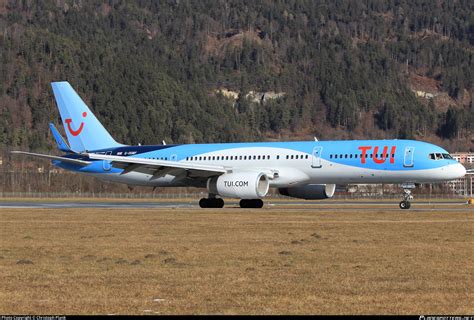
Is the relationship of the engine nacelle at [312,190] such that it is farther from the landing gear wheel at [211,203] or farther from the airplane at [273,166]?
the landing gear wheel at [211,203]

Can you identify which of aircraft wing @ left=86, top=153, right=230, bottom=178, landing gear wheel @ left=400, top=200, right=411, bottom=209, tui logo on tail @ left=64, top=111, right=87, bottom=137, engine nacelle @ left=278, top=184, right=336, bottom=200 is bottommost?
landing gear wheel @ left=400, top=200, right=411, bottom=209

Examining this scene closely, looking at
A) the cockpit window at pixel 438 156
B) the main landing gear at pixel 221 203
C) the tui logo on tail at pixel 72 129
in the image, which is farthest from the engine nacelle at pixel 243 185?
the tui logo on tail at pixel 72 129

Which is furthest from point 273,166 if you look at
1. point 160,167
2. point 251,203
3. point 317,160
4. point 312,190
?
point 160,167

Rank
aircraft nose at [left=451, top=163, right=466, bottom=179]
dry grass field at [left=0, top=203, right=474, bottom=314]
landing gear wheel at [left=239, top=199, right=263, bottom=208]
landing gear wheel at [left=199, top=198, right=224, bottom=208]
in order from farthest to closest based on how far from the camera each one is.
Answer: landing gear wheel at [left=199, top=198, right=224, bottom=208] → landing gear wheel at [left=239, top=199, right=263, bottom=208] → aircraft nose at [left=451, top=163, right=466, bottom=179] → dry grass field at [left=0, top=203, right=474, bottom=314]

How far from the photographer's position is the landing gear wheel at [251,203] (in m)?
71.2

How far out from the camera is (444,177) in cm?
6606

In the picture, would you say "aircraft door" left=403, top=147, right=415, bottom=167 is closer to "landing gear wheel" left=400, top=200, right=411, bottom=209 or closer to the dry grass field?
"landing gear wheel" left=400, top=200, right=411, bottom=209

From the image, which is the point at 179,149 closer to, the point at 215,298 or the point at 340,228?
the point at 340,228

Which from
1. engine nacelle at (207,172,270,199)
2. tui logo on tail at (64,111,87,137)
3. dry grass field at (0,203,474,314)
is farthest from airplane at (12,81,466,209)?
dry grass field at (0,203,474,314)

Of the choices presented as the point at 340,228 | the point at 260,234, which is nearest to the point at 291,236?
the point at 260,234

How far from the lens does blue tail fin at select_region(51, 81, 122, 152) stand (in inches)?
3194

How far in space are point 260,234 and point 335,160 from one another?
28.9m

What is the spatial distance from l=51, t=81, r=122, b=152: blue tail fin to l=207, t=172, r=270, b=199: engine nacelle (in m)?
15.7

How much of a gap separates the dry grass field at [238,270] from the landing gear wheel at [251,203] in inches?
1047
